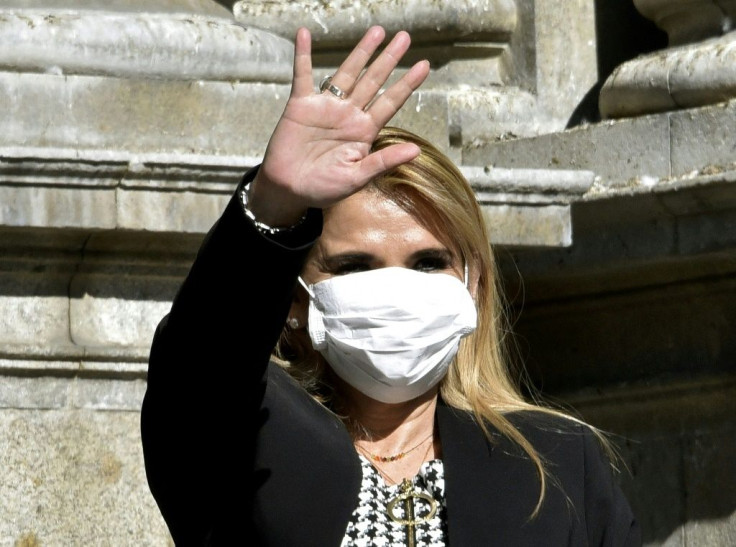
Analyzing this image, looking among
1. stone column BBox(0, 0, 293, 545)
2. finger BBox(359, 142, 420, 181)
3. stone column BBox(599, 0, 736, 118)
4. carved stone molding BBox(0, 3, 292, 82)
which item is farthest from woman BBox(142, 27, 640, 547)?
stone column BBox(599, 0, 736, 118)

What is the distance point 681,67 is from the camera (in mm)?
3830

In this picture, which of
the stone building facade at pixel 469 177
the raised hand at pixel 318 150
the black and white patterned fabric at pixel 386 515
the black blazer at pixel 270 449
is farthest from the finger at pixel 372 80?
the stone building facade at pixel 469 177

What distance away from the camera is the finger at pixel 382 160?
2182 mm

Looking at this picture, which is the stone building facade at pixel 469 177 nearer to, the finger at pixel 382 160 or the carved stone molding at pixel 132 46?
the carved stone molding at pixel 132 46

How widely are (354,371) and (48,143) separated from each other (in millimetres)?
852

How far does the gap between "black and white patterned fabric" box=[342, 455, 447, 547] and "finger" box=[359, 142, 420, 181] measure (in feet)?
1.67

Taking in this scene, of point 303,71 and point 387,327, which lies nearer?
point 303,71

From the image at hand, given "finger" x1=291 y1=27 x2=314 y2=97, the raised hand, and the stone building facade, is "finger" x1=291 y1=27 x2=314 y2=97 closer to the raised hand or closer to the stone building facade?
the raised hand

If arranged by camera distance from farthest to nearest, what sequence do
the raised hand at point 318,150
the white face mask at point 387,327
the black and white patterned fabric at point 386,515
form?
the white face mask at point 387,327 < the black and white patterned fabric at point 386,515 < the raised hand at point 318,150

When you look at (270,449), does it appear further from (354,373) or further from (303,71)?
(303,71)

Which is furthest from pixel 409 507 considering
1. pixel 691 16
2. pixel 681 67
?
pixel 691 16

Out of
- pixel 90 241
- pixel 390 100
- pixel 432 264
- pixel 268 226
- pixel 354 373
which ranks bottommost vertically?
pixel 90 241

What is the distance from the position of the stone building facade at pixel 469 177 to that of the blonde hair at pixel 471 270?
50 cm

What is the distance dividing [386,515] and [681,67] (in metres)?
1.63
